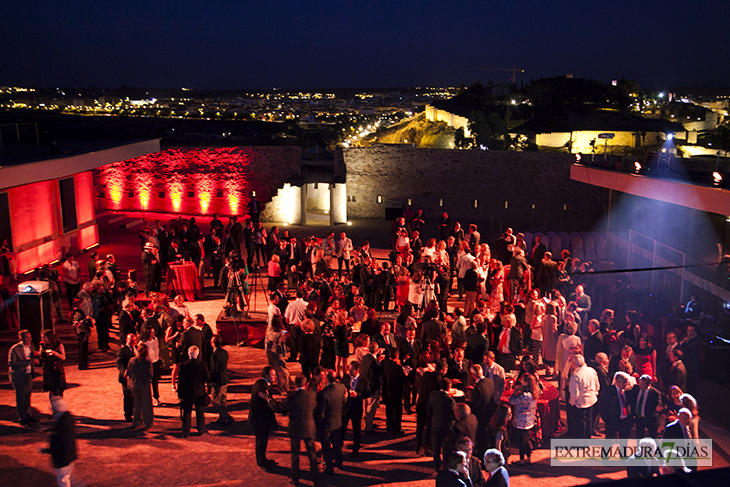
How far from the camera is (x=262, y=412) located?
5887mm

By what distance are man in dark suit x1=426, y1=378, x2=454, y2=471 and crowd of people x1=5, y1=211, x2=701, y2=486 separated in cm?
2

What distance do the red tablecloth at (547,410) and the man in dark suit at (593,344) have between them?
3.28 feet

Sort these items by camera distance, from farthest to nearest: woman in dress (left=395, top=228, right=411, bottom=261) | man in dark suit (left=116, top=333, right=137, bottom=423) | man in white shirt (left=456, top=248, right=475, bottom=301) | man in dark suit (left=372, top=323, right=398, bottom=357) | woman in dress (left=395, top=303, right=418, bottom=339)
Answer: woman in dress (left=395, top=228, right=411, bottom=261), man in white shirt (left=456, top=248, right=475, bottom=301), woman in dress (left=395, top=303, right=418, bottom=339), man in dark suit (left=372, top=323, right=398, bottom=357), man in dark suit (left=116, top=333, right=137, bottom=423)

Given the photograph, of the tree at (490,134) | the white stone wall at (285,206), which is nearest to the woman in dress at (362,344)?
the white stone wall at (285,206)

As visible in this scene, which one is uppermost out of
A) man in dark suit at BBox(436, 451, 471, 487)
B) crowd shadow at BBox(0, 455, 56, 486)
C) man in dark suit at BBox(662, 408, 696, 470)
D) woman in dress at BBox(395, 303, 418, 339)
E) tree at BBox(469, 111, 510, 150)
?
tree at BBox(469, 111, 510, 150)

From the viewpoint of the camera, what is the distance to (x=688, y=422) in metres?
Answer: 5.56

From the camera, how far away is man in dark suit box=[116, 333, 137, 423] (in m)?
6.76

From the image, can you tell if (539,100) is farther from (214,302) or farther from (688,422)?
(688,422)

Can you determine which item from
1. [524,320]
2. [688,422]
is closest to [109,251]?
[524,320]

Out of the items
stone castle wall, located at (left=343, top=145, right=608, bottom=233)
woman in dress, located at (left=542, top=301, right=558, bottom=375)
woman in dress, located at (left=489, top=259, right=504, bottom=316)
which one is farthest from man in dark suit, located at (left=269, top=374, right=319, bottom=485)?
stone castle wall, located at (left=343, top=145, right=608, bottom=233)

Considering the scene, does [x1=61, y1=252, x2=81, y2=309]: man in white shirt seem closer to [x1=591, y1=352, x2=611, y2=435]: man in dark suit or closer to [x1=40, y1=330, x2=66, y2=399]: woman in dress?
[x1=40, y1=330, x2=66, y2=399]: woman in dress

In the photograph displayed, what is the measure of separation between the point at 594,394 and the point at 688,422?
38.0 inches

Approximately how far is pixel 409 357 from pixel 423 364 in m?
0.74

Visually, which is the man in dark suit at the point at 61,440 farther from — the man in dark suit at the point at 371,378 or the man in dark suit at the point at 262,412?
the man in dark suit at the point at 371,378
